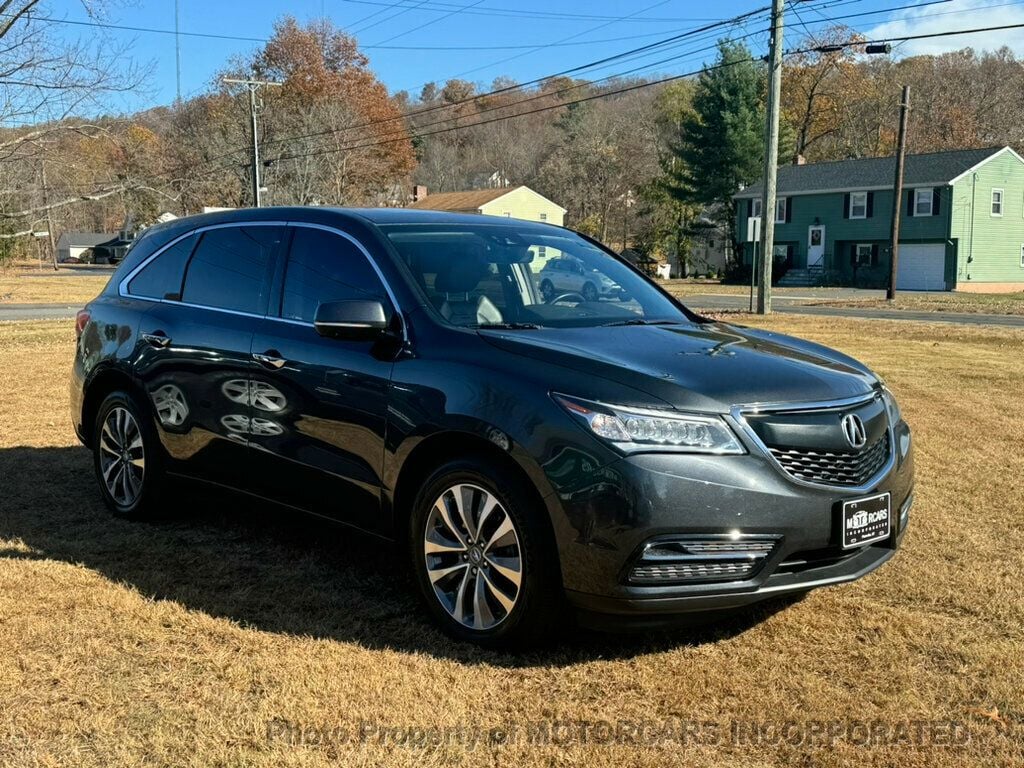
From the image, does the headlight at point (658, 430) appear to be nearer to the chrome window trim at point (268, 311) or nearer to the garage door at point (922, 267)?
the chrome window trim at point (268, 311)

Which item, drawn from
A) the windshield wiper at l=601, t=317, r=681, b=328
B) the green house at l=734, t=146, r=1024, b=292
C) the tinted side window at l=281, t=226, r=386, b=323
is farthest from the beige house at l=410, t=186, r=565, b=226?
the windshield wiper at l=601, t=317, r=681, b=328

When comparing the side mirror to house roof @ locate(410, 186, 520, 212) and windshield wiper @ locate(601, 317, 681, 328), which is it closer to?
windshield wiper @ locate(601, 317, 681, 328)

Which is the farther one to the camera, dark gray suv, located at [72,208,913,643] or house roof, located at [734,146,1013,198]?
house roof, located at [734,146,1013,198]

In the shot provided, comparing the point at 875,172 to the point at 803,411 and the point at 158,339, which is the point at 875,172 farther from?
the point at 803,411

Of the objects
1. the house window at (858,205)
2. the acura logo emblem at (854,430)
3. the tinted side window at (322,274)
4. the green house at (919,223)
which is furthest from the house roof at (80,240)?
the acura logo emblem at (854,430)

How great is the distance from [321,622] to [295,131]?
5999 cm

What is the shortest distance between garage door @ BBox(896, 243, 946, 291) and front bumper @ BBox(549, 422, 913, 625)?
46717 millimetres

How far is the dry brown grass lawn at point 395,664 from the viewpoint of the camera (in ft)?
9.90

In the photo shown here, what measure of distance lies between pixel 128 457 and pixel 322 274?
1.91m

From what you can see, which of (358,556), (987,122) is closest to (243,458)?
(358,556)

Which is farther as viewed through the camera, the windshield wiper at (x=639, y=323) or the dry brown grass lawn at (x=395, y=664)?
the windshield wiper at (x=639, y=323)

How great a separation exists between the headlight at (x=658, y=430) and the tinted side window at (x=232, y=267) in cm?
219

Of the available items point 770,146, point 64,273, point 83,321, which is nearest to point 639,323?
point 83,321

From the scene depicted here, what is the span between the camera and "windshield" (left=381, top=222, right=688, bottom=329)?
4.23 m
